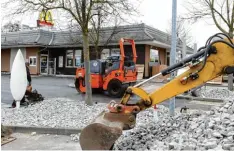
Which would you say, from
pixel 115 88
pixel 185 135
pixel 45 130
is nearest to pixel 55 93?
pixel 115 88

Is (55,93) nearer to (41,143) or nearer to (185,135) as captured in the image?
(41,143)

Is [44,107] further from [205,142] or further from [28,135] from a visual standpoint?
[205,142]

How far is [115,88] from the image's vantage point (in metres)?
12.2

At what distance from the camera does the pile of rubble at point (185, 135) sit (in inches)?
157

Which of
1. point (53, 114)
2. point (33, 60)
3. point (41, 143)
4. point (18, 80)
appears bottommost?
point (41, 143)

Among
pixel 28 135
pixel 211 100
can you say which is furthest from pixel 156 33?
pixel 28 135

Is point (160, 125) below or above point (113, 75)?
below

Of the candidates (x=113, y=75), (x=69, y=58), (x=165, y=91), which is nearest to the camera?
(x=165, y=91)

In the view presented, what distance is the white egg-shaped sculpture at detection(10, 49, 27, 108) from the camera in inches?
346

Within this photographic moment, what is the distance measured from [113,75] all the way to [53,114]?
4.83 metres

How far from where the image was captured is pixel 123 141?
4.96m

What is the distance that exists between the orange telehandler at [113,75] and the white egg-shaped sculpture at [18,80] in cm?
373

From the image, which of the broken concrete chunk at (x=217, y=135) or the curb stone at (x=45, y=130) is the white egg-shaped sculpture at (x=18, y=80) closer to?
the curb stone at (x=45, y=130)

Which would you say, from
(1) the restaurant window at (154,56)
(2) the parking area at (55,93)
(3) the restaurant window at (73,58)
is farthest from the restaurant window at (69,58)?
(2) the parking area at (55,93)
